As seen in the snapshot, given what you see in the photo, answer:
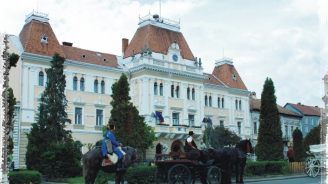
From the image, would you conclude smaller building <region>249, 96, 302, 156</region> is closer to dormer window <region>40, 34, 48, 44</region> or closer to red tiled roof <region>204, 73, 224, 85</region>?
red tiled roof <region>204, 73, 224, 85</region>

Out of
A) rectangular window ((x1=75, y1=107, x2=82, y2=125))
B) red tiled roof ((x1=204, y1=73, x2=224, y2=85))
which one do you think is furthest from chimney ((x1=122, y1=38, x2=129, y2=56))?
rectangular window ((x1=75, y1=107, x2=82, y2=125))

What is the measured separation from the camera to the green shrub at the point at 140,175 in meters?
20.9

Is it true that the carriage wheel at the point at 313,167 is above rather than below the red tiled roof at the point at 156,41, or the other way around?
below

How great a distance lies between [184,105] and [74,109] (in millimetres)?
12774

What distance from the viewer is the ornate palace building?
45.0 m

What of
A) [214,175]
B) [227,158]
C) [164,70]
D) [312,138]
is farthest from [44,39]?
[214,175]

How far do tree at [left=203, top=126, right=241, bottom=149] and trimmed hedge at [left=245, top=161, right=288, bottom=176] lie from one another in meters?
18.1

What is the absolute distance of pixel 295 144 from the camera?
37.8 meters

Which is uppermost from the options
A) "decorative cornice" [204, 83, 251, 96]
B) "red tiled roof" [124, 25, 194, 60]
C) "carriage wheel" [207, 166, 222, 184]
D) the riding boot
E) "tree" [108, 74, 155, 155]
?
"red tiled roof" [124, 25, 194, 60]

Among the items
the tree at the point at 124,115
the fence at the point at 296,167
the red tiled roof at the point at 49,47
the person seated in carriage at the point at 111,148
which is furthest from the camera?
the red tiled roof at the point at 49,47

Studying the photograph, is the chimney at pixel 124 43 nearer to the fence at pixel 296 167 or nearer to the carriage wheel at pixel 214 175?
the fence at pixel 296 167

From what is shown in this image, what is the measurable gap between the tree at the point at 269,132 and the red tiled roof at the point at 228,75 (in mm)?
29747

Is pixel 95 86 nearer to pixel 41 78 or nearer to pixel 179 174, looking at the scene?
pixel 41 78

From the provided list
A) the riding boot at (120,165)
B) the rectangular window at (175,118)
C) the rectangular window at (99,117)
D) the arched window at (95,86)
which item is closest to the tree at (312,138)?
the rectangular window at (175,118)
